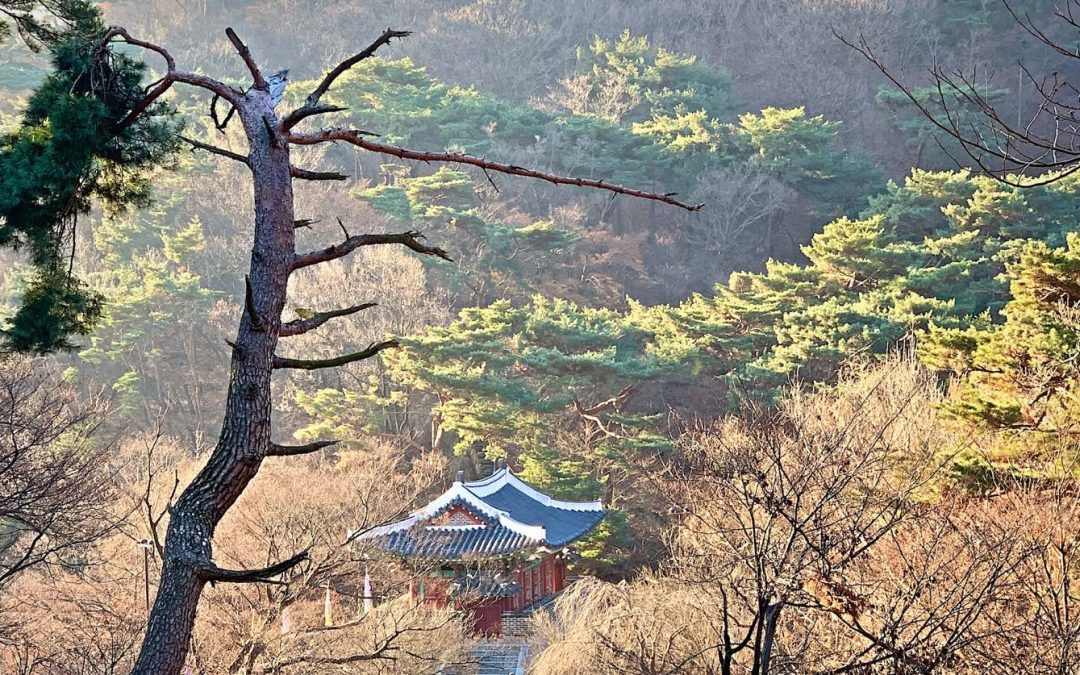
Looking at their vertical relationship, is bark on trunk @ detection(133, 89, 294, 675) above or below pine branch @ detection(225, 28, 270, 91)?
below

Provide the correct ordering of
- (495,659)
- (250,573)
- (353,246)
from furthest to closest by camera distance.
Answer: (495,659) < (353,246) < (250,573)

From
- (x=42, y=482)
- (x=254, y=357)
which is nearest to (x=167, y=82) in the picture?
(x=254, y=357)

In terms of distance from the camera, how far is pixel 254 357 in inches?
134

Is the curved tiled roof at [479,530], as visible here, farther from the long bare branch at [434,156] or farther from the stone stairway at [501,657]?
the long bare branch at [434,156]

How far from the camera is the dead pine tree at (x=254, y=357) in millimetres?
3203

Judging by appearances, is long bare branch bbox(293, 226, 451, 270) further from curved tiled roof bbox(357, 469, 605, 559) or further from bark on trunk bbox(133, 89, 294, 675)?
curved tiled roof bbox(357, 469, 605, 559)

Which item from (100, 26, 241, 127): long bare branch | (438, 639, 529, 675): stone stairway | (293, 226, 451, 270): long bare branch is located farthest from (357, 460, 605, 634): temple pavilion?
(293, 226, 451, 270): long bare branch

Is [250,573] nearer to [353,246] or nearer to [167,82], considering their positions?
[353,246]

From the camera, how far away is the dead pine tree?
10.5 feet

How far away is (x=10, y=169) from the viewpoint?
3977mm

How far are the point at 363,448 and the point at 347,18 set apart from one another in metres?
21.5

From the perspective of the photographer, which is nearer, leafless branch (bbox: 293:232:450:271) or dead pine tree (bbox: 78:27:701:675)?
dead pine tree (bbox: 78:27:701:675)

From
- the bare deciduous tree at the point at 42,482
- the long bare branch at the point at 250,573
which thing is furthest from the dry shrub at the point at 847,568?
the bare deciduous tree at the point at 42,482

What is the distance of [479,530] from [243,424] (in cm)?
1381
